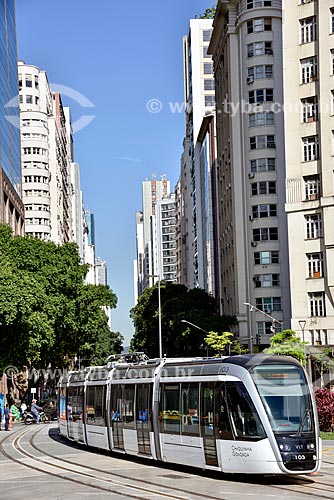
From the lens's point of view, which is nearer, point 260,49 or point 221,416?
point 221,416

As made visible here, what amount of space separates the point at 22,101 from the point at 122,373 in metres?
110

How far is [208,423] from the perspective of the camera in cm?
2166

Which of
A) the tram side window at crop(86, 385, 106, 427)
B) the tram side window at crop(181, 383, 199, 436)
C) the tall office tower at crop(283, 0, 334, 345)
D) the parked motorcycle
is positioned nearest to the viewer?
the tram side window at crop(181, 383, 199, 436)

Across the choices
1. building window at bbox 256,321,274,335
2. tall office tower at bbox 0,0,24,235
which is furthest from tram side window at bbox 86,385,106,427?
tall office tower at bbox 0,0,24,235

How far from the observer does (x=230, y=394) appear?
20.9 m

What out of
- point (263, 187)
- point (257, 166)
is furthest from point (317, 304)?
point (257, 166)

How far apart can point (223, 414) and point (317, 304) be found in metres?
41.8

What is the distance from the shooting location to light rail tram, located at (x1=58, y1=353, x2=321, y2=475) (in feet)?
65.0

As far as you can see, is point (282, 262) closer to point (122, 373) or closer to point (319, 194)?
point (319, 194)

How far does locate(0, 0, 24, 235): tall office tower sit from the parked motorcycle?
96.2 feet

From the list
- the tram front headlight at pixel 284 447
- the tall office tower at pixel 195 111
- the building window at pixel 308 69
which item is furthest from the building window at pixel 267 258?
the tram front headlight at pixel 284 447

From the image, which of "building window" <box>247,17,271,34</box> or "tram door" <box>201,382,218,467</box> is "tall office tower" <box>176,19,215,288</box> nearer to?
"building window" <box>247,17,271,34</box>

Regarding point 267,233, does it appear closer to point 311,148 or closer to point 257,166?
point 257,166

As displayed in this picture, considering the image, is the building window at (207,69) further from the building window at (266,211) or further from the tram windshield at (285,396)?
the tram windshield at (285,396)
